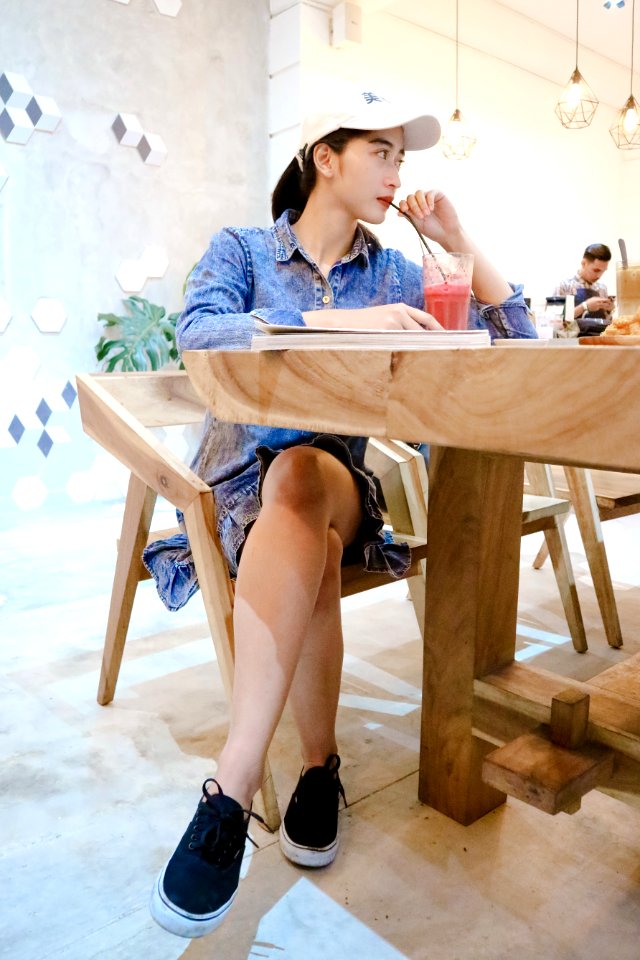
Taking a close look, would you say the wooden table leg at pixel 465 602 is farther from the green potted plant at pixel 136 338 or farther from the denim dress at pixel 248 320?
the green potted plant at pixel 136 338

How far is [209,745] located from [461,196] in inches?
182

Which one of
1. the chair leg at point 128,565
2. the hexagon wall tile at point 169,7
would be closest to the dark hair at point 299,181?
the chair leg at point 128,565

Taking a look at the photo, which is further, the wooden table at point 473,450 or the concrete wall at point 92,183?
the concrete wall at point 92,183

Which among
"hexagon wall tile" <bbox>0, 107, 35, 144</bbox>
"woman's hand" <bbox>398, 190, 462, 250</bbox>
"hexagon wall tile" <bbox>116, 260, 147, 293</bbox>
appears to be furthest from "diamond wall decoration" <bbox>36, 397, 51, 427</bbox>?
"woman's hand" <bbox>398, 190, 462, 250</bbox>

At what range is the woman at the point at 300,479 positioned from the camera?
2.85ft

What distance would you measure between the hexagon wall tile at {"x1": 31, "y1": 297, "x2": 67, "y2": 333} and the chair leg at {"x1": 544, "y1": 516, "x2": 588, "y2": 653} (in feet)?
7.84

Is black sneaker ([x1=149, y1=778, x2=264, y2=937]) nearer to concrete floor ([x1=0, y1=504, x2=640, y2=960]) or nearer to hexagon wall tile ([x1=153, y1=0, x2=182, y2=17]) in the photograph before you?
concrete floor ([x1=0, y1=504, x2=640, y2=960])

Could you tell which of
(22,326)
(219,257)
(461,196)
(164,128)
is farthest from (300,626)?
(461,196)

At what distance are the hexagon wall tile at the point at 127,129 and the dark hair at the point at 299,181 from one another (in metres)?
2.33

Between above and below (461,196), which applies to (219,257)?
below

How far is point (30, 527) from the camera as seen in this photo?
318cm

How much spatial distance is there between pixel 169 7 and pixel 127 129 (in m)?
0.63

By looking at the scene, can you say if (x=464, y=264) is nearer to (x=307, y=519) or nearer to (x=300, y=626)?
(x=307, y=519)

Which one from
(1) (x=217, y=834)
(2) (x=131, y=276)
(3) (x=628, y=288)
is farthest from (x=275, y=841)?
(2) (x=131, y=276)
